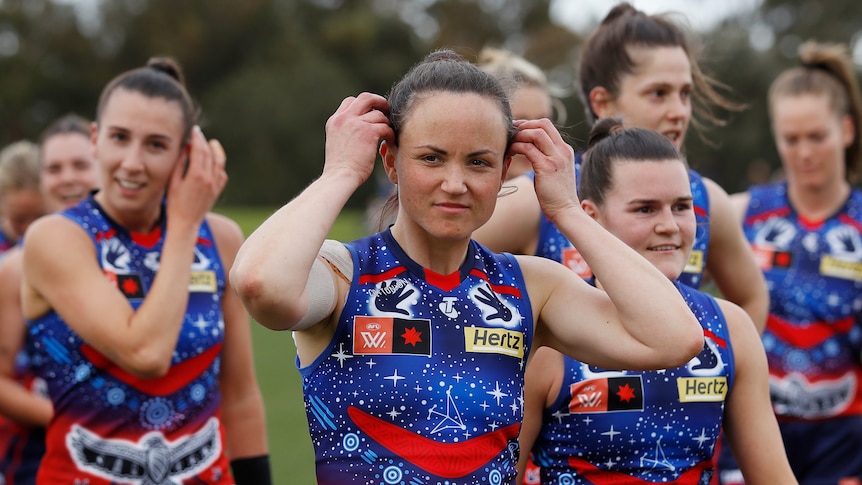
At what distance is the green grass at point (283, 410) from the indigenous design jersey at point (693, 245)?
1.55m

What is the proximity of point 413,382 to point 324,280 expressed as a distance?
13.5 inches

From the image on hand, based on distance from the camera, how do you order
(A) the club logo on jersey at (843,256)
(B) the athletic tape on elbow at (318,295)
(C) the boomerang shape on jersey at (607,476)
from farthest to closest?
1. (A) the club logo on jersey at (843,256)
2. (C) the boomerang shape on jersey at (607,476)
3. (B) the athletic tape on elbow at (318,295)

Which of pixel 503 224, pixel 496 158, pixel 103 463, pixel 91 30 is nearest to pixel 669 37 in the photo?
pixel 503 224

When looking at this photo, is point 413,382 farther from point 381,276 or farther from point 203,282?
point 203,282

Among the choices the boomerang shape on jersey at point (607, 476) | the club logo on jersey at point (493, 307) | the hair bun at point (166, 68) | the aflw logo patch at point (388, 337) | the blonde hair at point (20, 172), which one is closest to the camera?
the aflw logo patch at point (388, 337)

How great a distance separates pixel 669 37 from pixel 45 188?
346cm

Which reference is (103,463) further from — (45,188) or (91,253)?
(45,188)

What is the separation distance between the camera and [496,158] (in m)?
2.77

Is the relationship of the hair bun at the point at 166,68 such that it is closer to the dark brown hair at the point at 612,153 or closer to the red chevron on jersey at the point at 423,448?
the dark brown hair at the point at 612,153

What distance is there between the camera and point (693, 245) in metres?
3.91

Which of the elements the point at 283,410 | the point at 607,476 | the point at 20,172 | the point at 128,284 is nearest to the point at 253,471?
the point at 128,284

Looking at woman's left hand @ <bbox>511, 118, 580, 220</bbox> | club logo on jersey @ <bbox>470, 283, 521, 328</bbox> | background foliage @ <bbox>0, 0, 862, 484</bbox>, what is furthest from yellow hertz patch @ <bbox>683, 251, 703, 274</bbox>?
background foliage @ <bbox>0, 0, 862, 484</bbox>

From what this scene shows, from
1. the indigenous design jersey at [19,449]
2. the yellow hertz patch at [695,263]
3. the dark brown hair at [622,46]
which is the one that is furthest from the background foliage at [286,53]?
the yellow hertz patch at [695,263]

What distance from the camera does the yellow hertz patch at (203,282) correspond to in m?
4.10
